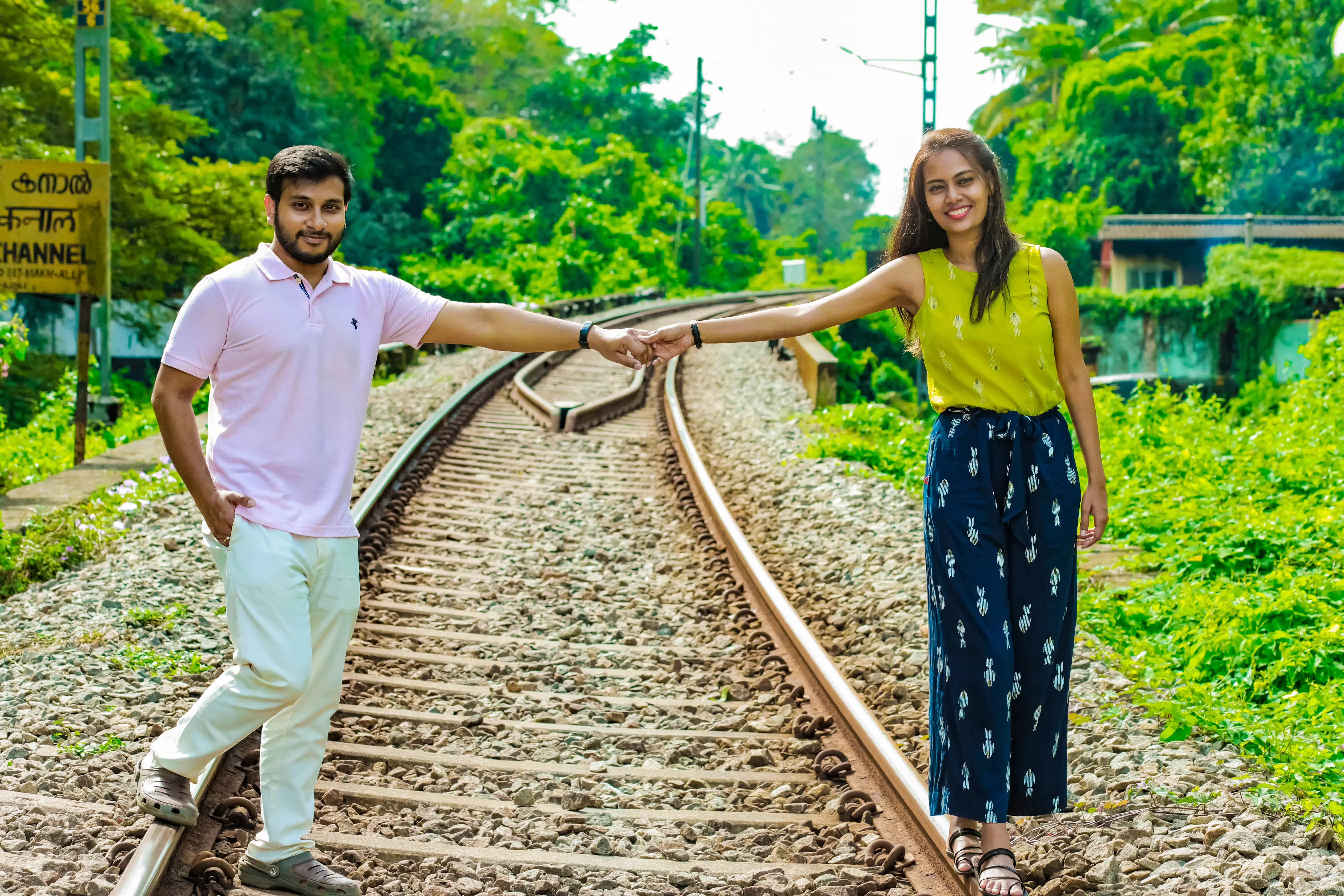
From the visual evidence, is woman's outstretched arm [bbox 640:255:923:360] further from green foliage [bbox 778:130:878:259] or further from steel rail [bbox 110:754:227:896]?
green foliage [bbox 778:130:878:259]

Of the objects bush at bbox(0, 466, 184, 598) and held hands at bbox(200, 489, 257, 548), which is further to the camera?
bush at bbox(0, 466, 184, 598)

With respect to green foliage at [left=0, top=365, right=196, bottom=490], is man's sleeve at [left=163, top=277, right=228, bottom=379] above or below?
above

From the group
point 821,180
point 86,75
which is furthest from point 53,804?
point 821,180

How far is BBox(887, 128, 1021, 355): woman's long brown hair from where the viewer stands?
9.95ft

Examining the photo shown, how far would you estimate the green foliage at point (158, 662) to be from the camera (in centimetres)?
439

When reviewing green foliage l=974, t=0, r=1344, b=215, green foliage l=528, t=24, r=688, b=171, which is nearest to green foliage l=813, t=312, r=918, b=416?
green foliage l=974, t=0, r=1344, b=215

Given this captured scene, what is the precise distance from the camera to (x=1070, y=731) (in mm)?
4145

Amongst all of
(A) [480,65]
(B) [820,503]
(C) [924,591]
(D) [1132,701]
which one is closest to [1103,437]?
(B) [820,503]

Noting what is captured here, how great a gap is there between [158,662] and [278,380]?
6.82 feet

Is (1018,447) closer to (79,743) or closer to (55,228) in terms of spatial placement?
(79,743)

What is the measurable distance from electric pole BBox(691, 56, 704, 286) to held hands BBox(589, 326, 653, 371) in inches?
1569

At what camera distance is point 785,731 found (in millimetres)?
4242

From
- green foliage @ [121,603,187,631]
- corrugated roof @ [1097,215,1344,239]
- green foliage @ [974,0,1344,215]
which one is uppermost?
green foliage @ [974,0,1344,215]

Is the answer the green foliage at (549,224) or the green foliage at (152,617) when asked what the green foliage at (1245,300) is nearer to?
the green foliage at (549,224)
